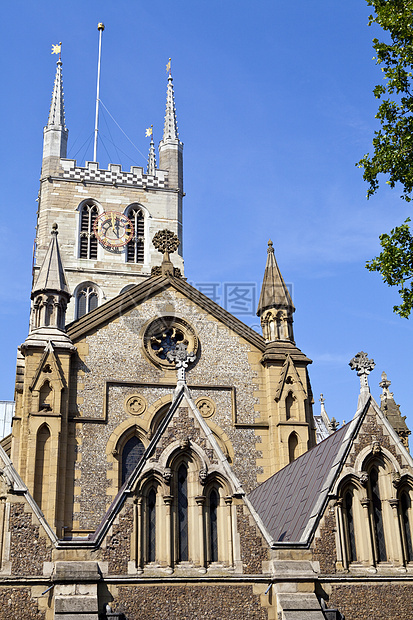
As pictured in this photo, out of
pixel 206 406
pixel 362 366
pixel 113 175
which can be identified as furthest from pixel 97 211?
pixel 362 366

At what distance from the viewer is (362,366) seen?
57.8 feet

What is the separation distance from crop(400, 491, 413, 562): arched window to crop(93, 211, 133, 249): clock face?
4715cm

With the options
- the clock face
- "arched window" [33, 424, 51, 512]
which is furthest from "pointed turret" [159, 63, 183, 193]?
"arched window" [33, 424, 51, 512]

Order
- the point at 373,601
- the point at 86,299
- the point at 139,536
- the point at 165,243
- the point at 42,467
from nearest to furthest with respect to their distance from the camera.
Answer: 1. the point at 139,536
2. the point at 373,601
3. the point at 42,467
4. the point at 165,243
5. the point at 86,299

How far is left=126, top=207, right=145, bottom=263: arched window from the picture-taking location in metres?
62.3

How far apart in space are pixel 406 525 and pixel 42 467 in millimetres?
9081

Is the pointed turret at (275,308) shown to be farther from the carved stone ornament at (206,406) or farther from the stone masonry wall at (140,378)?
the carved stone ornament at (206,406)

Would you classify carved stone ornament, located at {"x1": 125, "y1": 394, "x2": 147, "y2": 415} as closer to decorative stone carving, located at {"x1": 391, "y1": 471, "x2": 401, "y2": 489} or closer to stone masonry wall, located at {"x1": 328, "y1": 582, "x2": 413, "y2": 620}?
decorative stone carving, located at {"x1": 391, "y1": 471, "x2": 401, "y2": 489}

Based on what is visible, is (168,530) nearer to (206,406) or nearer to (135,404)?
(135,404)

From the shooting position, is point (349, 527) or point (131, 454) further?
point (131, 454)

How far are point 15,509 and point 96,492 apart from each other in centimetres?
518

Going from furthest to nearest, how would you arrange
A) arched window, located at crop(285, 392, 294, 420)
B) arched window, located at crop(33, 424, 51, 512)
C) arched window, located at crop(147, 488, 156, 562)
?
arched window, located at crop(285, 392, 294, 420) < arched window, located at crop(33, 424, 51, 512) < arched window, located at crop(147, 488, 156, 562)

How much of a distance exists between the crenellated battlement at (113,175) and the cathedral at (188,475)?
131ft

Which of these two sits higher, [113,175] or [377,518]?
[113,175]
